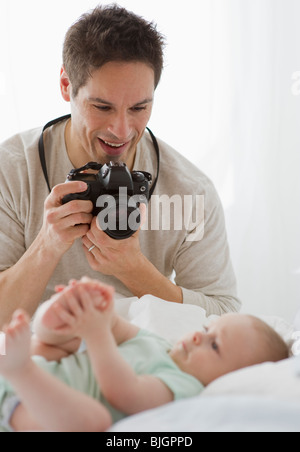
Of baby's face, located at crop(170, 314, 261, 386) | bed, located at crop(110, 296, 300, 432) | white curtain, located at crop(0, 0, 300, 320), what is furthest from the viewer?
white curtain, located at crop(0, 0, 300, 320)

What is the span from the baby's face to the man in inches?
13.6

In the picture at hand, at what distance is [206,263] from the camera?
127cm

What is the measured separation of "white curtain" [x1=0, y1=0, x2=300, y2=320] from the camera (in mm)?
1646

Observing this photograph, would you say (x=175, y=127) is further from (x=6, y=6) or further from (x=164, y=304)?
(x=164, y=304)

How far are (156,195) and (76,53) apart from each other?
0.34 m

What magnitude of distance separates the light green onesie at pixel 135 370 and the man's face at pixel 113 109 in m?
0.50

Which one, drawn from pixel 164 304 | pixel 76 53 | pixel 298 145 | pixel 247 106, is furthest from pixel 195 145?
pixel 164 304

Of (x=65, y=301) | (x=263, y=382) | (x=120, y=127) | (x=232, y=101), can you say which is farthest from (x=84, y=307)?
(x=232, y=101)

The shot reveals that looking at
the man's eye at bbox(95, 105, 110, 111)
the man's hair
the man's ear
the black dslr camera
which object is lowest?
the black dslr camera

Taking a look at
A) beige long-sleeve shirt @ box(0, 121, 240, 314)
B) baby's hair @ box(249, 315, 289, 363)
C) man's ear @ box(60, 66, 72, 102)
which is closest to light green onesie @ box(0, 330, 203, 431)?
baby's hair @ box(249, 315, 289, 363)

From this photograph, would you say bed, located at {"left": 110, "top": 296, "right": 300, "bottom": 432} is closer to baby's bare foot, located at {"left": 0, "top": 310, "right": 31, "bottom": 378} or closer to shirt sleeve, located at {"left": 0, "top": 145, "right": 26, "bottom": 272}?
baby's bare foot, located at {"left": 0, "top": 310, "right": 31, "bottom": 378}

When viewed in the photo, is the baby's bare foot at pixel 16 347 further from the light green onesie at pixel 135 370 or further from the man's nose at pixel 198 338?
the man's nose at pixel 198 338

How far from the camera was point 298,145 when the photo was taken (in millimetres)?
1896

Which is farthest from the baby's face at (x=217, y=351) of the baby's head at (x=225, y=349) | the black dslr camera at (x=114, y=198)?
the black dslr camera at (x=114, y=198)
